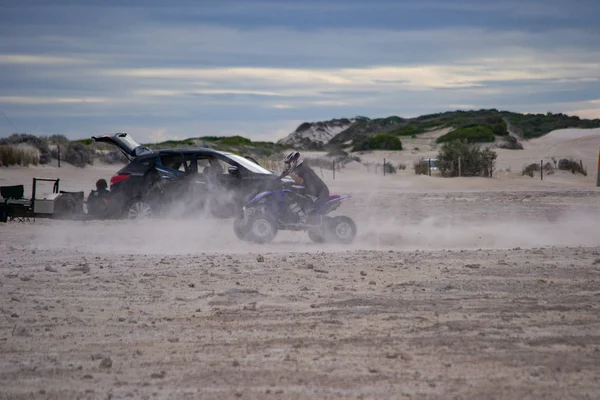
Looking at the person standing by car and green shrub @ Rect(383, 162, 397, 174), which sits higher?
green shrub @ Rect(383, 162, 397, 174)

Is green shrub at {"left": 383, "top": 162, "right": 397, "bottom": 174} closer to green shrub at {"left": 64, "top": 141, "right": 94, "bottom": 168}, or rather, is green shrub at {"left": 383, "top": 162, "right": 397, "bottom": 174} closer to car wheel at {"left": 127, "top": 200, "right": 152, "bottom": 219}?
green shrub at {"left": 64, "top": 141, "right": 94, "bottom": 168}

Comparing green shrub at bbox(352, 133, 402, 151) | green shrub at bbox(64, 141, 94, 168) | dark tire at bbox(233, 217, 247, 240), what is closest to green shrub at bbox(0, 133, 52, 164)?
green shrub at bbox(64, 141, 94, 168)

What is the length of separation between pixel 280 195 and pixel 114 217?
5.04m

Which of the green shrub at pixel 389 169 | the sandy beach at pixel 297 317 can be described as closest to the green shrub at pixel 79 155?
the green shrub at pixel 389 169

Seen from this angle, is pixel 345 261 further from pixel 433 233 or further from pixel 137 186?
pixel 137 186

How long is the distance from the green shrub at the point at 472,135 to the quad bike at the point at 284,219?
5974cm

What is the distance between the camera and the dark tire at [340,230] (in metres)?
16.7

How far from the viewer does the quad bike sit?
54.0 ft

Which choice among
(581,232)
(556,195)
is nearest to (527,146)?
(556,195)

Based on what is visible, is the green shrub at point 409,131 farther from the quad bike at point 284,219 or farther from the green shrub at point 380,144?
the quad bike at point 284,219

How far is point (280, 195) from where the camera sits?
16.6 meters

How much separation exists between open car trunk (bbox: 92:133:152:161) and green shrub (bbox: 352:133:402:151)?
54968mm

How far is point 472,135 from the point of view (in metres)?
77.3

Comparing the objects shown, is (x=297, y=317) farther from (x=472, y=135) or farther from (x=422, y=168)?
(x=472, y=135)
